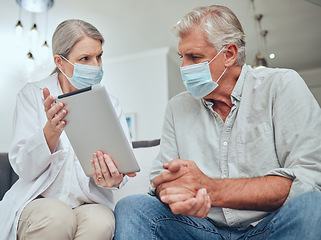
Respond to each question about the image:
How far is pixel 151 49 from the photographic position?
4645 millimetres

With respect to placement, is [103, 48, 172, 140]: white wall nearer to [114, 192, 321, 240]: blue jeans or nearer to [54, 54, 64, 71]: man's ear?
[54, 54, 64, 71]: man's ear

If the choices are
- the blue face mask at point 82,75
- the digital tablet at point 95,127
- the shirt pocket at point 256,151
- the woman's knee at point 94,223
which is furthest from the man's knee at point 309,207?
→ the blue face mask at point 82,75

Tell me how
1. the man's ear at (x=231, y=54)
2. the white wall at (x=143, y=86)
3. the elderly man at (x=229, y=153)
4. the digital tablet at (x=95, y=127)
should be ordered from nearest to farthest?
the elderly man at (x=229, y=153) < the digital tablet at (x=95, y=127) < the man's ear at (x=231, y=54) < the white wall at (x=143, y=86)

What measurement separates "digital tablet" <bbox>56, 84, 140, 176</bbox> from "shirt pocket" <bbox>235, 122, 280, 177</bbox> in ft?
1.11

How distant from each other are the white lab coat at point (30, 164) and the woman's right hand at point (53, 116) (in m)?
0.03

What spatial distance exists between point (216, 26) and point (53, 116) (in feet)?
2.20

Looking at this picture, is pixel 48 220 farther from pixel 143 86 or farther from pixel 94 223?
pixel 143 86

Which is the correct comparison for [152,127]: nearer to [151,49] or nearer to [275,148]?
[151,49]

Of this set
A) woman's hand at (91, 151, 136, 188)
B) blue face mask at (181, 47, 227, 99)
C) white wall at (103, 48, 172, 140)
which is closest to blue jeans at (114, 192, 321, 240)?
woman's hand at (91, 151, 136, 188)

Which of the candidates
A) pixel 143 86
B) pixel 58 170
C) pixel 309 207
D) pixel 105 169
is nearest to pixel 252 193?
pixel 309 207

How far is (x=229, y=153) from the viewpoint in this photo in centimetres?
97

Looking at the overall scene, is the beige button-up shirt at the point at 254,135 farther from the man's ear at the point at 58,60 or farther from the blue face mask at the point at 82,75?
the man's ear at the point at 58,60

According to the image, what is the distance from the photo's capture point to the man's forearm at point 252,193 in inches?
29.5

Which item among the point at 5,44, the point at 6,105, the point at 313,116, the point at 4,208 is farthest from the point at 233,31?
the point at 6,105
